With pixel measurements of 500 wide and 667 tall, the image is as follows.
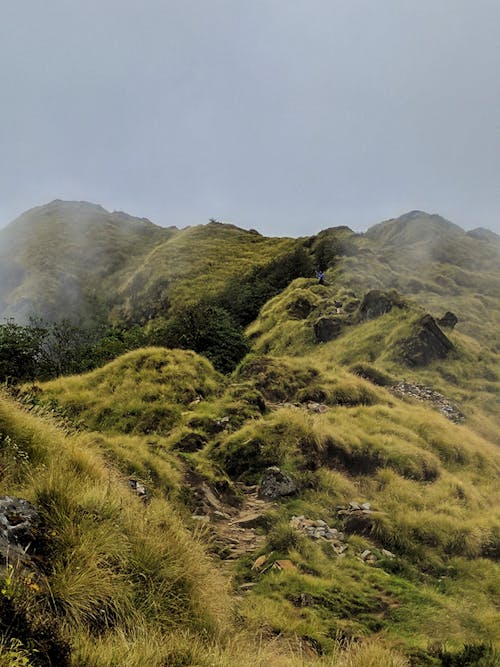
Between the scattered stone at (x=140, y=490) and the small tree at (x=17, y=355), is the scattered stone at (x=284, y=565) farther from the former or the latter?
the small tree at (x=17, y=355)

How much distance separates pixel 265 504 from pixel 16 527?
27.3ft

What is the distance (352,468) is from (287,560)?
5.97 meters

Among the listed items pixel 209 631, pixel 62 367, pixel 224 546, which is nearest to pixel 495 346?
pixel 62 367

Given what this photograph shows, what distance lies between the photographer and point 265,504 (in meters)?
11.6

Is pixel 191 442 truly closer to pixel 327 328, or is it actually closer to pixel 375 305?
pixel 327 328

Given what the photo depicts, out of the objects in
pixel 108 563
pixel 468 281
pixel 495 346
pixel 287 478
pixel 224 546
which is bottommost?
pixel 224 546

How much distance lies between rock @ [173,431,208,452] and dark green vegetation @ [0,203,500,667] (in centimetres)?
11

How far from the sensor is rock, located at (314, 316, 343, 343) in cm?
3375

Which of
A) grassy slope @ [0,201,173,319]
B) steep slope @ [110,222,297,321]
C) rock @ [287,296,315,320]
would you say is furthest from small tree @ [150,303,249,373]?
grassy slope @ [0,201,173,319]

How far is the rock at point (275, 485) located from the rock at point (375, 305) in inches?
877

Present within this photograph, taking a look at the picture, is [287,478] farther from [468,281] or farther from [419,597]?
[468,281]

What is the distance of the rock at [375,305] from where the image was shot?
32438 millimetres

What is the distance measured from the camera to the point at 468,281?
61.5 meters

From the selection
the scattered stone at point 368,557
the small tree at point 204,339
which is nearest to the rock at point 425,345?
the small tree at point 204,339
